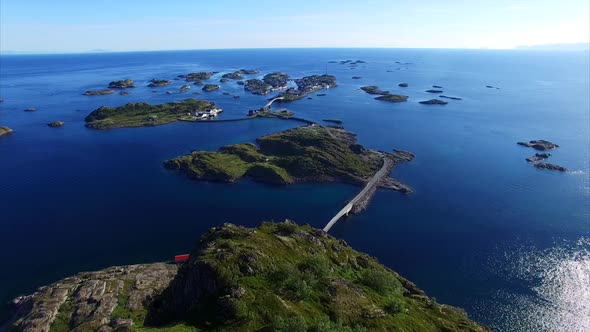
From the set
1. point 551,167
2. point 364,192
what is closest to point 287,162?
point 364,192

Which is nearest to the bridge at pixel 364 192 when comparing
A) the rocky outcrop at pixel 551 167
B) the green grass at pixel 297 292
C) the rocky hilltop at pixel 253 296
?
the rocky hilltop at pixel 253 296

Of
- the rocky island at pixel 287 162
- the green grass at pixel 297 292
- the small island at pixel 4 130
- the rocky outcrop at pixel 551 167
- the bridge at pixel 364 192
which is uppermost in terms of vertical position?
the green grass at pixel 297 292

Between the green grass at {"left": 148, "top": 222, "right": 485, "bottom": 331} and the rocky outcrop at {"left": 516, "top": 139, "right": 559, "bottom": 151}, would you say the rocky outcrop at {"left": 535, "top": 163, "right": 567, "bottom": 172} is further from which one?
the green grass at {"left": 148, "top": 222, "right": 485, "bottom": 331}

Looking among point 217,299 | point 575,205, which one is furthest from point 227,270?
point 575,205

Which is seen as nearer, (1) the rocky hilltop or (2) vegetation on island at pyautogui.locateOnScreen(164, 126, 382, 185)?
(1) the rocky hilltop

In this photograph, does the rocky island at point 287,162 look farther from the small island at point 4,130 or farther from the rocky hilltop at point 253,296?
the small island at point 4,130

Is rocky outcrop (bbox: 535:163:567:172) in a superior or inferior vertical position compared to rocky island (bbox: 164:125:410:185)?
inferior

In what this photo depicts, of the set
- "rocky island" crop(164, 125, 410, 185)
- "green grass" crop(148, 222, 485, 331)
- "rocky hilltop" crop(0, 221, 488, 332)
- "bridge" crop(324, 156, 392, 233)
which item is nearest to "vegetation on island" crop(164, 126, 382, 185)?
"rocky island" crop(164, 125, 410, 185)
